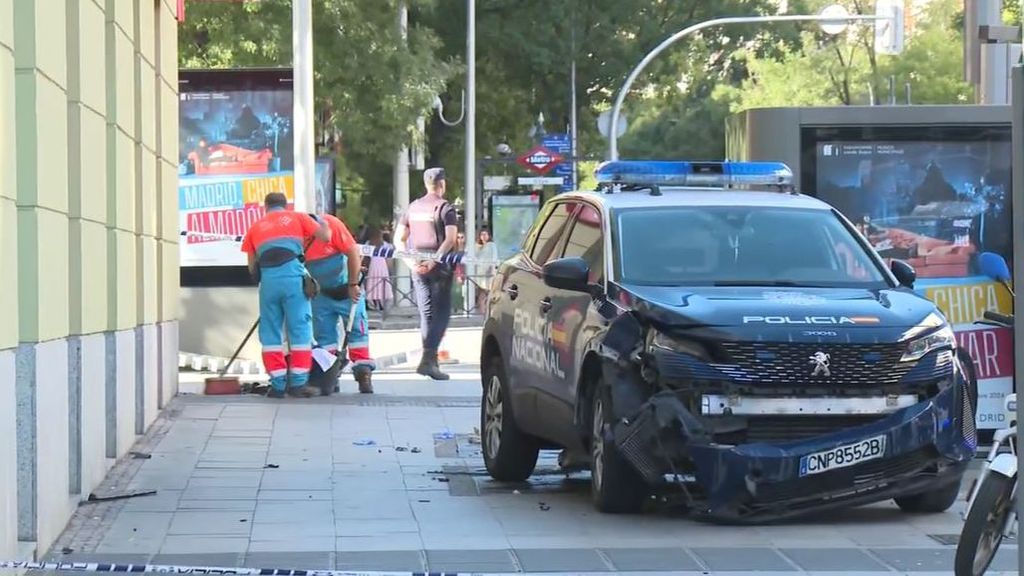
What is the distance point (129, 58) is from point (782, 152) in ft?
14.6

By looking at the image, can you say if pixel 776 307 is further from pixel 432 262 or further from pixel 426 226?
pixel 426 226

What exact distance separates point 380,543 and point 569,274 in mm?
1866

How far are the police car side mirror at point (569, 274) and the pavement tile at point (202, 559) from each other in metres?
2.35

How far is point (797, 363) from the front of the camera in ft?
27.5

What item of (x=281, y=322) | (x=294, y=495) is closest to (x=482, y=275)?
(x=281, y=322)

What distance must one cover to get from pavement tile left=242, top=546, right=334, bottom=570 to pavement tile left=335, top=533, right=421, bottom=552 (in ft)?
0.57

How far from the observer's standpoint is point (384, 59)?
3034 cm

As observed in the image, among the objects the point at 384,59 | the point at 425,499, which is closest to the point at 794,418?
the point at 425,499

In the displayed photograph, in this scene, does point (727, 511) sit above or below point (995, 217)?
below

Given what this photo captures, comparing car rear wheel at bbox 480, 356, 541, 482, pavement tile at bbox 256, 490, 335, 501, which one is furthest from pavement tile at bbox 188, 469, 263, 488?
car rear wheel at bbox 480, 356, 541, 482

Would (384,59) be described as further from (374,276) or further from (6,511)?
(6,511)

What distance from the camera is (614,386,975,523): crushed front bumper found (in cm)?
822

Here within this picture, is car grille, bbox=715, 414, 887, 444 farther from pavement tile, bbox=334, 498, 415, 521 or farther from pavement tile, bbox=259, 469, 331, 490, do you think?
pavement tile, bbox=259, 469, 331, 490

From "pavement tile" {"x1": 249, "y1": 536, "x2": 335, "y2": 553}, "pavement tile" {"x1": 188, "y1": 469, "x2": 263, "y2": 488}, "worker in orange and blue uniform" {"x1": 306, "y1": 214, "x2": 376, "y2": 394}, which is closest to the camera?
"pavement tile" {"x1": 249, "y1": 536, "x2": 335, "y2": 553}
